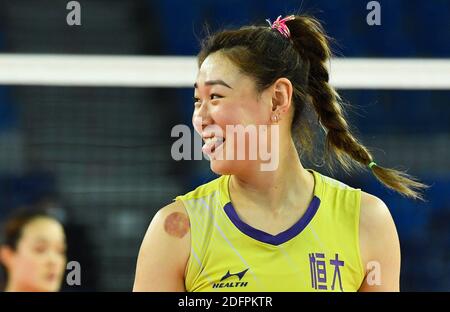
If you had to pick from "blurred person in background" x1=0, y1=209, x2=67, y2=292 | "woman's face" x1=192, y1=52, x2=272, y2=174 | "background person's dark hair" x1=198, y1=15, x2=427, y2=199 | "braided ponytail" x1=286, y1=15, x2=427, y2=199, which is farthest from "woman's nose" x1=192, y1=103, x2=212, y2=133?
"blurred person in background" x1=0, y1=209, x2=67, y2=292

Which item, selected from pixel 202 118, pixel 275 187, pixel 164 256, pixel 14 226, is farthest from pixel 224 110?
pixel 14 226

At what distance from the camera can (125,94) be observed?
11.2 ft

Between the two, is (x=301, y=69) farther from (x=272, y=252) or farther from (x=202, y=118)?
(x=272, y=252)

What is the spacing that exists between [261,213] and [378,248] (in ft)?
0.83

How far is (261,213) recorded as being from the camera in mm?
1707

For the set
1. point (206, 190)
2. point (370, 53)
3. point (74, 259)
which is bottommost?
point (206, 190)

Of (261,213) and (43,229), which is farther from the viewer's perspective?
(43,229)

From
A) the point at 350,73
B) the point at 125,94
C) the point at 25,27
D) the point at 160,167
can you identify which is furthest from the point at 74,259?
the point at 350,73

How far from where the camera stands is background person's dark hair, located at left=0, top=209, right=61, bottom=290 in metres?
2.90

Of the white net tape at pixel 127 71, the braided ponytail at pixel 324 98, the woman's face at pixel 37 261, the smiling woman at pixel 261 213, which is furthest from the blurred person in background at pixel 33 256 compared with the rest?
the braided ponytail at pixel 324 98

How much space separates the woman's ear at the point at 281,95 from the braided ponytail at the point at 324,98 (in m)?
0.10

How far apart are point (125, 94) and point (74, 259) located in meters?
0.73

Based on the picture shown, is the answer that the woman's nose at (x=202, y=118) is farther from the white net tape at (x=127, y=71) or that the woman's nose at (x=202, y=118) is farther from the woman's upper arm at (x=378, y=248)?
the white net tape at (x=127, y=71)
